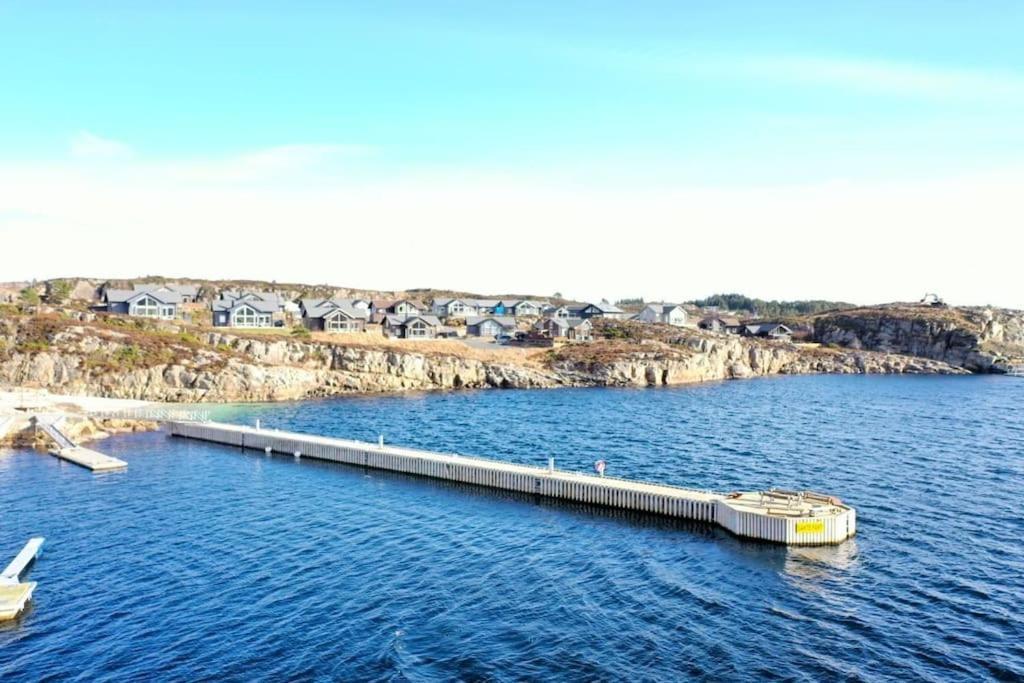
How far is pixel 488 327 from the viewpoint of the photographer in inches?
6422

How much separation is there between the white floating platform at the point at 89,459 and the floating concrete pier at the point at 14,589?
24.4m

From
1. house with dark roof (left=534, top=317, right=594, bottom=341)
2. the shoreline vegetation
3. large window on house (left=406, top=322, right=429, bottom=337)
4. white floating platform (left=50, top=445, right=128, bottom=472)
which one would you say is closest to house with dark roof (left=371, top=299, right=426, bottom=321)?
large window on house (left=406, top=322, right=429, bottom=337)

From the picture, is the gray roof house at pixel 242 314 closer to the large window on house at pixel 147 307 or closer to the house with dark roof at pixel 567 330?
the large window on house at pixel 147 307

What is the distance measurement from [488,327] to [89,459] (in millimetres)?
105828

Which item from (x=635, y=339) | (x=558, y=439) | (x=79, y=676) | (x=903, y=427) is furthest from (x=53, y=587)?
(x=635, y=339)

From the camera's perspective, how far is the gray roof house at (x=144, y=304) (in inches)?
5256

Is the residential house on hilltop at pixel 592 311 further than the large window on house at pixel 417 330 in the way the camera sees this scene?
Yes

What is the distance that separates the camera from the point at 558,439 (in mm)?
77875

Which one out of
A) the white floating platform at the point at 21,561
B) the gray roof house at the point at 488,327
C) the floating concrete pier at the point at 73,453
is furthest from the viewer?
the gray roof house at the point at 488,327

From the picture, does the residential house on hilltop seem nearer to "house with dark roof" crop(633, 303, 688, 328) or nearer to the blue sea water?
"house with dark roof" crop(633, 303, 688, 328)

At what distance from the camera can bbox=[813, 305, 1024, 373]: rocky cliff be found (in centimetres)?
17800

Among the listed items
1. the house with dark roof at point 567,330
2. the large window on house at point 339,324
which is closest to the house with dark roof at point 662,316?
the house with dark roof at point 567,330

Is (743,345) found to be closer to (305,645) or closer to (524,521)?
(524,521)

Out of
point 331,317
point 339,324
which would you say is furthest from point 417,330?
point 331,317
